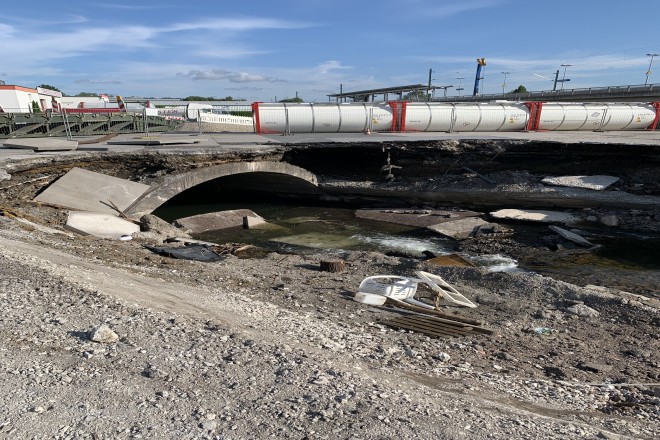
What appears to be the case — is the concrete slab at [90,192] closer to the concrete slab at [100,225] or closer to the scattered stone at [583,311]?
the concrete slab at [100,225]

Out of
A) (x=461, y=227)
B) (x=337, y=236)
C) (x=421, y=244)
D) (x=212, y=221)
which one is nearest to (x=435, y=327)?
(x=421, y=244)

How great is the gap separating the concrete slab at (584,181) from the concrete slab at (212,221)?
1184 centimetres

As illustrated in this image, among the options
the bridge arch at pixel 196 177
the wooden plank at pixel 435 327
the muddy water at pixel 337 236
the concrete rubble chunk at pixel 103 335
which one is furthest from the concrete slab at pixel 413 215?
the concrete rubble chunk at pixel 103 335

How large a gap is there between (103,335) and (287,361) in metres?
1.92

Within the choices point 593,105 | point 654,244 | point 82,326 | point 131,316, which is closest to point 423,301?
point 131,316

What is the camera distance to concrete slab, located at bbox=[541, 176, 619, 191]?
54.2 ft

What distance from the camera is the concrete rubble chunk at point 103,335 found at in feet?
14.2

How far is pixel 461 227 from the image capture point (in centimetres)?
1405

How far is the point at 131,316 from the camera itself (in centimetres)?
504

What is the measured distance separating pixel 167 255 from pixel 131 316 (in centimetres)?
505

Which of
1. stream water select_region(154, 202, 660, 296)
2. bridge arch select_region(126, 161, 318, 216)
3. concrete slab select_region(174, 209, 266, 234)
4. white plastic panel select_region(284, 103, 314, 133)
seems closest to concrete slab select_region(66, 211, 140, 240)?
bridge arch select_region(126, 161, 318, 216)

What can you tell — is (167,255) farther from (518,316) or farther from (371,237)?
(518,316)

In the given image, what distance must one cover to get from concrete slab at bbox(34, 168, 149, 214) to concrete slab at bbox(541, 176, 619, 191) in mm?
15631

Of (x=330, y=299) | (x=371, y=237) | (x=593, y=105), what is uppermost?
(x=593, y=105)
